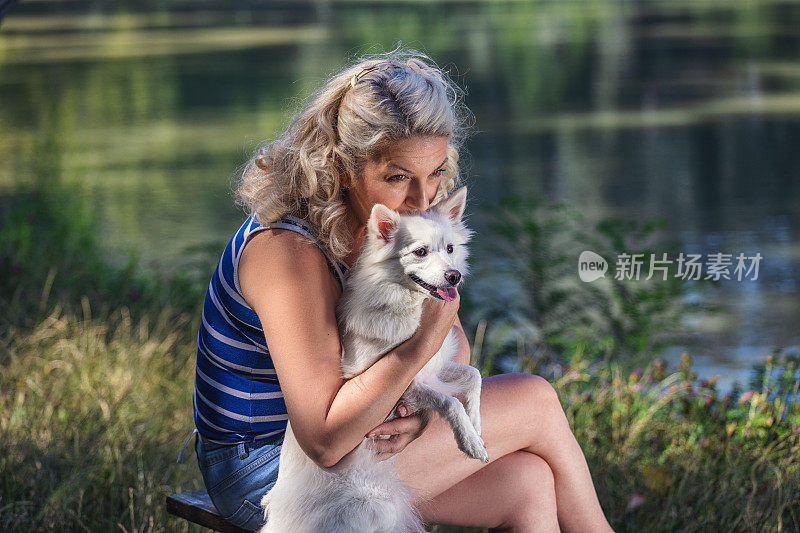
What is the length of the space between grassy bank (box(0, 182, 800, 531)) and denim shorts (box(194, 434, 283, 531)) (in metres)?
0.79

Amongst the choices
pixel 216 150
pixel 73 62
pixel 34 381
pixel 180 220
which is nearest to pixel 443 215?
pixel 34 381

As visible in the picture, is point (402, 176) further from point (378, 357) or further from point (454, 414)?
point (454, 414)

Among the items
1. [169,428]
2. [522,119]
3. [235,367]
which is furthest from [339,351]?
[522,119]

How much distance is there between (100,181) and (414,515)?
7349mm

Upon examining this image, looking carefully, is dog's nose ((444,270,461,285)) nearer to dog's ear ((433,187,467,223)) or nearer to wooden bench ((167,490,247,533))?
dog's ear ((433,187,467,223))

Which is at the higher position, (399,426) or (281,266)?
(281,266)

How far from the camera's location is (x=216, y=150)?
10.5 meters

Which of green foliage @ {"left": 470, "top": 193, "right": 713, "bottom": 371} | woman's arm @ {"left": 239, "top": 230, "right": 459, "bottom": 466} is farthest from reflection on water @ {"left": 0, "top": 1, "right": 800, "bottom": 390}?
woman's arm @ {"left": 239, "top": 230, "right": 459, "bottom": 466}

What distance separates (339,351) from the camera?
2.30 meters

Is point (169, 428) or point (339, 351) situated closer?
point (339, 351)

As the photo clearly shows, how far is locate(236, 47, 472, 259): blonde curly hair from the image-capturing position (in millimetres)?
2371

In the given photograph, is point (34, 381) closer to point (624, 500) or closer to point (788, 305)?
point (624, 500)

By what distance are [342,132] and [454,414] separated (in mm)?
744

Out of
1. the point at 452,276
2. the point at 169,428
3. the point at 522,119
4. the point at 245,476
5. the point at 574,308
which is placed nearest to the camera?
the point at 452,276
